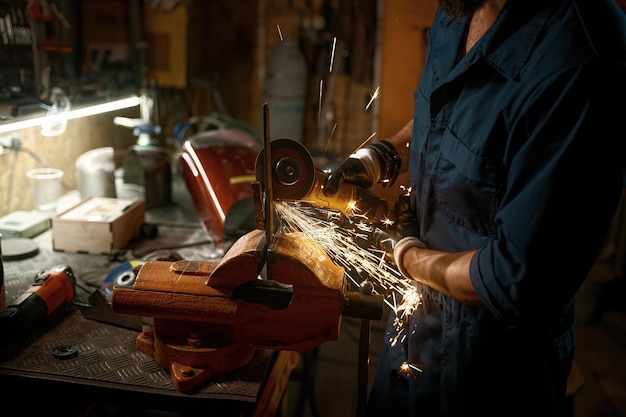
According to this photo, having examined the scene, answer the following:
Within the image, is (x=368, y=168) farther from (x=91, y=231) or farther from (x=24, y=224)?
(x=24, y=224)

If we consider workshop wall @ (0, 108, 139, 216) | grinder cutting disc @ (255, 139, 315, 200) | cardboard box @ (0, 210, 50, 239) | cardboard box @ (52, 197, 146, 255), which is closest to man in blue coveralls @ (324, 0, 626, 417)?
grinder cutting disc @ (255, 139, 315, 200)

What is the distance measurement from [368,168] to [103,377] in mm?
1188

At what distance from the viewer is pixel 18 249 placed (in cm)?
253

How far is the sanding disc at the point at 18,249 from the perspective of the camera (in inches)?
97.3

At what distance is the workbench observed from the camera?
156 centimetres

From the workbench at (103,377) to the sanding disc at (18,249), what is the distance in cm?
28

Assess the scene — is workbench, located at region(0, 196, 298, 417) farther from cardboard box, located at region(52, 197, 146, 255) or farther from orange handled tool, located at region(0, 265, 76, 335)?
cardboard box, located at region(52, 197, 146, 255)

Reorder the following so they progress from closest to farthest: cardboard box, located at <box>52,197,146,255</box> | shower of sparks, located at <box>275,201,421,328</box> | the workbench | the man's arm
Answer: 1. the man's arm
2. the workbench
3. shower of sparks, located at <box>275,201,421,328</box>
4. cardboard box, located at <box>52,197,146,255</box>

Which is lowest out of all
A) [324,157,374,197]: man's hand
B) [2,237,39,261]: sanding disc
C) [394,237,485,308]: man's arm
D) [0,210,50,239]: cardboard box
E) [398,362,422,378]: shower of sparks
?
[398,362,422,378]: shower of sparks

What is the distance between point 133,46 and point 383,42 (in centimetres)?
240

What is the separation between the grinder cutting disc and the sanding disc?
1.55 m

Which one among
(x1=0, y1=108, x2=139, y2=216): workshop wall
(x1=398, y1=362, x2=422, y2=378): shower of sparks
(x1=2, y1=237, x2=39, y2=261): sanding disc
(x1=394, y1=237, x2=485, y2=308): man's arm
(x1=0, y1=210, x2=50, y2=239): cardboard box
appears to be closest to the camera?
(x1=394, y1=237, x2=485, y2=308): man's arm

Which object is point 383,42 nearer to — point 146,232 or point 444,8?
point 146,232

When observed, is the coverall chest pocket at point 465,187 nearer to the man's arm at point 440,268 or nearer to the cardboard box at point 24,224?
the man's arm at point 440,268
